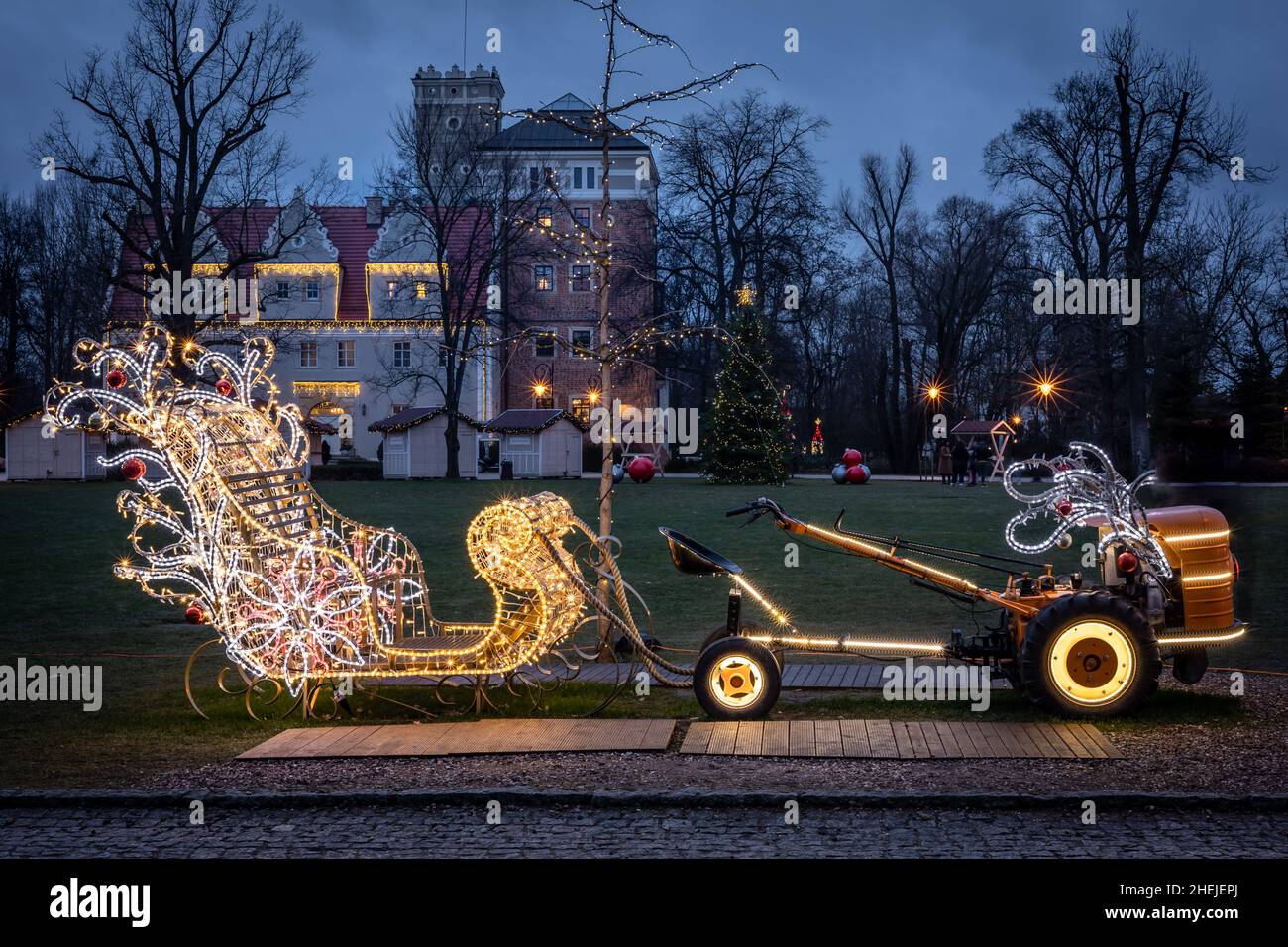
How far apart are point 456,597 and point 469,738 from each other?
8063 mm

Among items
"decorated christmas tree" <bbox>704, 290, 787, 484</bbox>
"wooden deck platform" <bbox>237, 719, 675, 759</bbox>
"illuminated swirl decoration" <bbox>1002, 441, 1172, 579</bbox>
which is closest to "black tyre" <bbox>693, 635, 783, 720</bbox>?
"wooden deck platform" <bbox>237, 719, 675, 759</bbox>

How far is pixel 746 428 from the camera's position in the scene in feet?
143

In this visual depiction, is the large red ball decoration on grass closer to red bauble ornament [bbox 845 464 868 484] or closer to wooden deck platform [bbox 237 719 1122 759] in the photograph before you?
red bauble ornament [bbox 845 464 868 484]

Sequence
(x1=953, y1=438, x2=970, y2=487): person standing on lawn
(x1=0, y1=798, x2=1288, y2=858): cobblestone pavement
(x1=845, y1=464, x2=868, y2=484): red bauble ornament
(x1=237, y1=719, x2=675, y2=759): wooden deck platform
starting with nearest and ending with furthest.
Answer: (x1=0, y1=798, x2=1288, y2=858): cobblestone pavement
(x1=237, y1=719, x2=675, y2=759): wooden deck platform
(x1=953, y1=438, x2=970, y2=487): person standing on lawn
(x1=845, y1=464, x2=868, y2=484): red bauble ornament

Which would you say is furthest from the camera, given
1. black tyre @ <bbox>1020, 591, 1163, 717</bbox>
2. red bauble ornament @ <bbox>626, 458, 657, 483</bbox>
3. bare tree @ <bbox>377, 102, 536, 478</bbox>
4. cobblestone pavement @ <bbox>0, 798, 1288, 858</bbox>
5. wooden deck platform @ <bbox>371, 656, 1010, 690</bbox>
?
bare tree @ <bbox>377, 102, 536, 478</bbox>

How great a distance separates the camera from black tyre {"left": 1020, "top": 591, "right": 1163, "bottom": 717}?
797 centimetres

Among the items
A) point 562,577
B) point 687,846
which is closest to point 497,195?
point 562,577

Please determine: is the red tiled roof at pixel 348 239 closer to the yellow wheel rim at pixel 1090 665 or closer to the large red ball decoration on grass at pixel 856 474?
the large red ball decoration on grass at pixel 856 474

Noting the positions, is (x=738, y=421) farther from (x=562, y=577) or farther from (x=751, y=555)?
(x=562, y=577)

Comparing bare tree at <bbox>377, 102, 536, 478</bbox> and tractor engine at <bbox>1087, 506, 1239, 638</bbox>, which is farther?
bare tree at <bbox>377, 102, 536, 478</bbox>

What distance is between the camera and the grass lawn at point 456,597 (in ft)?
27.6

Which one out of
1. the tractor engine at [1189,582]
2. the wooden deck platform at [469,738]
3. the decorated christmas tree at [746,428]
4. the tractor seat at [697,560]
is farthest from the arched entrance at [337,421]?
the tractor engine at [1189,582]

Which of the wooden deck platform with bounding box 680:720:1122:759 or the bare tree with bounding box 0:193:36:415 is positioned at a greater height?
the bare tree with bounding box 0:193:36:415

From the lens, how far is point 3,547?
856 inches
